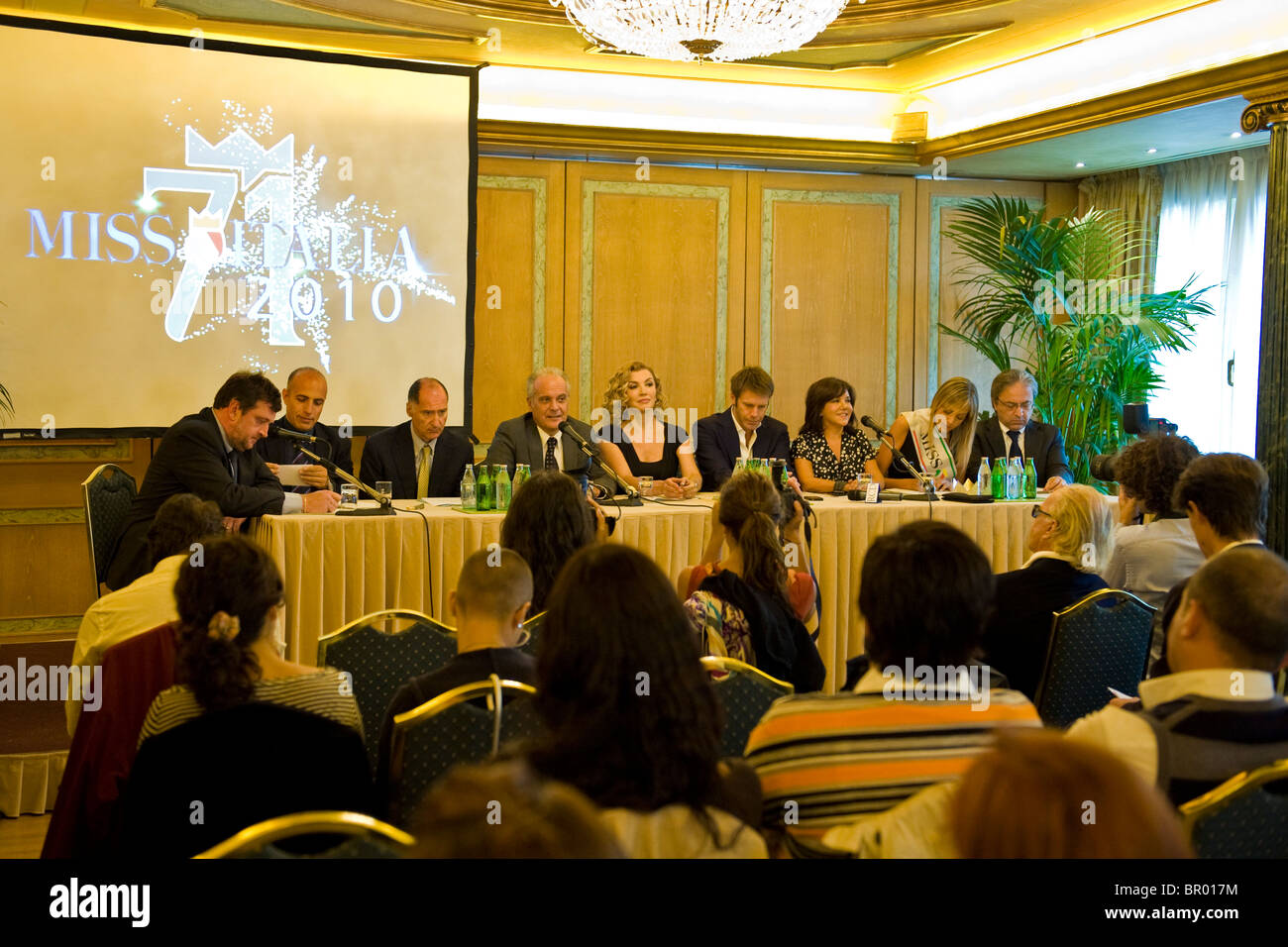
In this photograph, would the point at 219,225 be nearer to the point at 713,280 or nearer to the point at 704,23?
the point at 704,23

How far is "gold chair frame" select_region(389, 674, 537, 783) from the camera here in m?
1.98

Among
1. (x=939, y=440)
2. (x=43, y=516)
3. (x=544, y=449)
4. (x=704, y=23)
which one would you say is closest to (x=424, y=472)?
(x=544, y=449)

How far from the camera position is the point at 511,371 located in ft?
24.0

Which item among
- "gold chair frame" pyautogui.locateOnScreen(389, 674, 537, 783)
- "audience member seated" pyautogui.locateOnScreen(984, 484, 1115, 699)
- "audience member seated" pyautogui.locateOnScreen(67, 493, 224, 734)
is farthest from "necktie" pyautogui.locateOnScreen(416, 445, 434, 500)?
"gold chair frame" pyautogui.locateOnScreen(389, 674, 537, 783)

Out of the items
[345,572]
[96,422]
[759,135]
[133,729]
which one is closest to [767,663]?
[133,729]

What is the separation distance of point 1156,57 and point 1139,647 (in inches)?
155

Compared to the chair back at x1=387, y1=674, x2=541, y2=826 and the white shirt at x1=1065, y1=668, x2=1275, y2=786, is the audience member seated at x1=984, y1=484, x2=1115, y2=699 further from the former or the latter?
the chair back at x1=387, y1=674, x2=541, y2=826

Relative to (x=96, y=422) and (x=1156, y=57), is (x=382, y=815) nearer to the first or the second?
(x=96, y=422)

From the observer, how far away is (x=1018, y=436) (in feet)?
19.1

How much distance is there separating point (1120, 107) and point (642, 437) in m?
2.96

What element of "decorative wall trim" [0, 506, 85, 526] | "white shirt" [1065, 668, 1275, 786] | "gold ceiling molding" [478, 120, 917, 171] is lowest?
"decorative wall trim" [0, 506, 85, 526]

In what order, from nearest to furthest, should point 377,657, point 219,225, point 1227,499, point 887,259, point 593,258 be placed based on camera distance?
point 377,657 < point 1227,499 < point 219,225 < point 593,258 < point 887,259

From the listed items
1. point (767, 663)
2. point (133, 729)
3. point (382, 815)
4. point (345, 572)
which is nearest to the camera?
point (382, 815)

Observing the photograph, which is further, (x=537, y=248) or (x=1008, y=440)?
(x=537, y=248)
